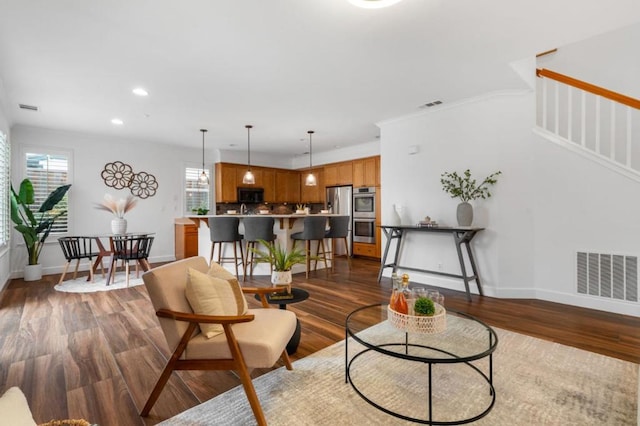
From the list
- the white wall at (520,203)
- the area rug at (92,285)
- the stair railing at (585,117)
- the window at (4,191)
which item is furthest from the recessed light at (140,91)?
the stair railing at (585,117)

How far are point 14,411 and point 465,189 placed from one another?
4408 millimetres

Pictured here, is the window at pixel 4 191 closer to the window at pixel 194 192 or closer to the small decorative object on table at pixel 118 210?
the small decorative object on table at pixel 118 210

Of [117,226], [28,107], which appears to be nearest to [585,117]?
[117,226]

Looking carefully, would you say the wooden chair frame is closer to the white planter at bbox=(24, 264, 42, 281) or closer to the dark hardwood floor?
the dark hardwood floor

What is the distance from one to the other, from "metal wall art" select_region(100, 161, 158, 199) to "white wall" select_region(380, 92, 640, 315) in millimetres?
5507

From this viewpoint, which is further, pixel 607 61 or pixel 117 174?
pixel 117 174

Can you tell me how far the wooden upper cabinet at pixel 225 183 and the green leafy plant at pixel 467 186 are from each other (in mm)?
4971

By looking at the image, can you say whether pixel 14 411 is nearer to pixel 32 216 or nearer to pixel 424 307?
pixel 424 307

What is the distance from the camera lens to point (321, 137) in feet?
20.3

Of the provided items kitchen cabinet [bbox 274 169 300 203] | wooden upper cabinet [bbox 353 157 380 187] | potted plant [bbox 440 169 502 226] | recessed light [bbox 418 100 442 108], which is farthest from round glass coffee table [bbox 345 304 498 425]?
kitchen cabinet [bbox 274 169 300 203]

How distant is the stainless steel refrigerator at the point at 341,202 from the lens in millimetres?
7043

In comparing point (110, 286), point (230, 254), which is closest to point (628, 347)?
point (230, 254)

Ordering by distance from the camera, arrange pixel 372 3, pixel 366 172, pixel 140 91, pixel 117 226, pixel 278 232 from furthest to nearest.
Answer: pixel 366 172
pixel 278 232
pixel 117 226
pixel 140 91
pixel 372 3

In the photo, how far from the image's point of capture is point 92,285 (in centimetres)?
459
